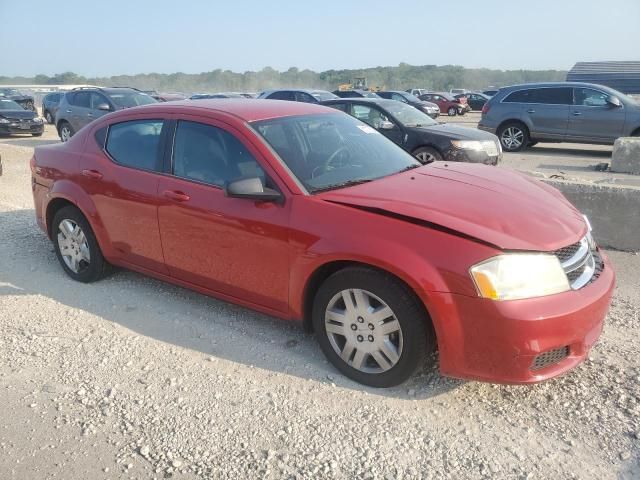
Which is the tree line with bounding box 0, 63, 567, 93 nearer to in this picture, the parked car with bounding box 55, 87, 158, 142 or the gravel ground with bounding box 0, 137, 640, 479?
the parked car with bounding box 55, 87, 158, 142

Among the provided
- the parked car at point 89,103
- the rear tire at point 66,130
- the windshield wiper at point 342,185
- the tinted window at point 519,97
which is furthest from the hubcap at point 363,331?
the rear tire at point 66,130

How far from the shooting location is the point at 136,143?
14.0 ft

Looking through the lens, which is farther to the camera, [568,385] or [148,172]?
[148,172]

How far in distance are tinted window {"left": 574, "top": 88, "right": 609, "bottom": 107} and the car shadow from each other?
37.7 feet

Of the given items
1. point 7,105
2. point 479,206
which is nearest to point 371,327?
point 479,206

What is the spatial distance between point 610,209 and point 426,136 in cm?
407

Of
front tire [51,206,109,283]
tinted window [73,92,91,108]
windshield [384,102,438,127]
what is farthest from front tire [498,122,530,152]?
front tire [51,206,109,283]

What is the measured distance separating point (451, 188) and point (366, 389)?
1.36 meters

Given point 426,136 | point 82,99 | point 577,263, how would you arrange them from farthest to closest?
1. point 82,99
2. point 426,136
3. point 577,263

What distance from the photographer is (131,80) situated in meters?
116

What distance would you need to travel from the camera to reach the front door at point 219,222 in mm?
3359

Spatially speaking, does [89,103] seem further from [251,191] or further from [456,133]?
[251,191]

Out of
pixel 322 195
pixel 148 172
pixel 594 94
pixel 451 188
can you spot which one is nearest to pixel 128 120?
pixel 148 172

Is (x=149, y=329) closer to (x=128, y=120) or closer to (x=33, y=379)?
(x=33, y=379)
